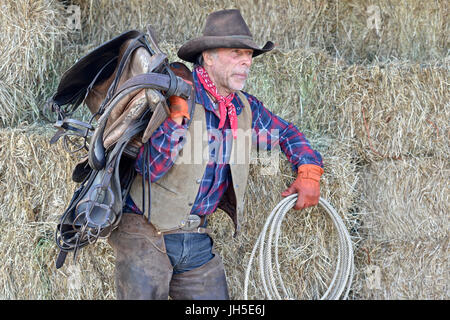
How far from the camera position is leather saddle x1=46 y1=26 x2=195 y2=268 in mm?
2447

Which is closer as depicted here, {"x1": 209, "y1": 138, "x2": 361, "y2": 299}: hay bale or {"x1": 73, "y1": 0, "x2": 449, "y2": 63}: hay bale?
{"x1": 209, "y1": 138, "x2": 361, "y2": 299}: hay bale

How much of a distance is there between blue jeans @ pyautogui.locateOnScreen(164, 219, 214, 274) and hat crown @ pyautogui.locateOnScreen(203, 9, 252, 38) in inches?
35.0

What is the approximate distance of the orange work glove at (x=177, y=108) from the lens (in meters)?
2.54

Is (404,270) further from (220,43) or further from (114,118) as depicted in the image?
(114,118)

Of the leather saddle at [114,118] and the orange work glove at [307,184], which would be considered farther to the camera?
the orange work glove at [307,184]

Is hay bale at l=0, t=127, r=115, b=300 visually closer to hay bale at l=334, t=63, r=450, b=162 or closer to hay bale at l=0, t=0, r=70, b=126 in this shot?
hay bale at l=0, t=0, r=70, b=126

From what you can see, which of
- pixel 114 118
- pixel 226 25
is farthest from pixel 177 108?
Answer: pixel 226 25

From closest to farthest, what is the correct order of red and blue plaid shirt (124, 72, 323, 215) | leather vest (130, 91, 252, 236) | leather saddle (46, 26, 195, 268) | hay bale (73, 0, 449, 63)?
leather saddle (46, 26, 195, 268) → red and blue plaid shirt (124, 72, 323, 215) → leather vest (130, 91, 252, 236) → hay bale (73, 0, 449, 63)

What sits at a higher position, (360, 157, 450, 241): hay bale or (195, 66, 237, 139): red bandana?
(195, 66, 237, 139): red bandana

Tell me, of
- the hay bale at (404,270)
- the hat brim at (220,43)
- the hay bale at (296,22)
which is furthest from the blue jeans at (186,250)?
the hay bale at (296,22)

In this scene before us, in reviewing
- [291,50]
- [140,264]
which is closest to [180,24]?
[291,50]

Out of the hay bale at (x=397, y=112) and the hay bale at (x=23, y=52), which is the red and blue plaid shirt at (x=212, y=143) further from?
the hay bale at (x=23, y=52)

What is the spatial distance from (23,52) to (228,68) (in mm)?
1552

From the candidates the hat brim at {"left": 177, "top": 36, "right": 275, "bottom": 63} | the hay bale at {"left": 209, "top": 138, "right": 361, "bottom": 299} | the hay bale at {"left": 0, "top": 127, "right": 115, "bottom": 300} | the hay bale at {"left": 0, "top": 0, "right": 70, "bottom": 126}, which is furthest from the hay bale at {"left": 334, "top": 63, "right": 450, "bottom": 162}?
the hay bale at {"left": 0, "top": 0, "right": 70, "bottom": 126}
